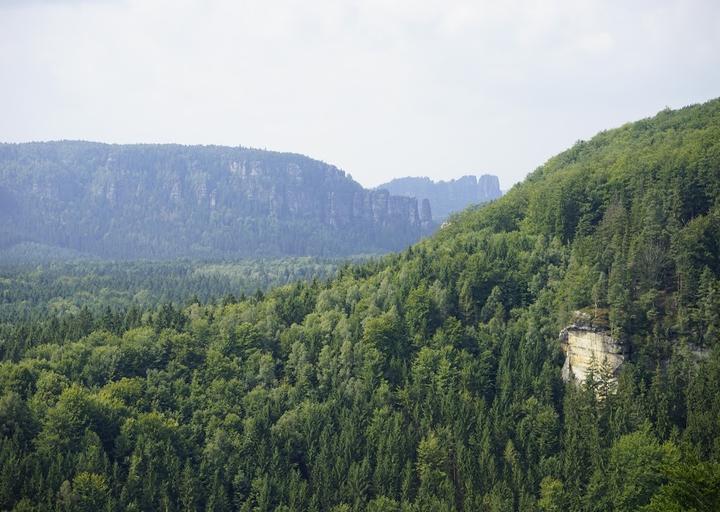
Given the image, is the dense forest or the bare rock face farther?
the bare rock face

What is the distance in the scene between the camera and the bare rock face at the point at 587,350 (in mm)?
96688

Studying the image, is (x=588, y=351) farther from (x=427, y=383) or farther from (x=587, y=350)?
(x=427, y=383)

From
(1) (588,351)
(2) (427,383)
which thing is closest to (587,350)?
(1) (588,351)

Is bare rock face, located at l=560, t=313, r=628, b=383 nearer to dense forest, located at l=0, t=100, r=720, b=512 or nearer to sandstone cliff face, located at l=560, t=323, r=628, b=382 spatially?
sandstone cliff face, located at l=560, t=323, r=628, b=382

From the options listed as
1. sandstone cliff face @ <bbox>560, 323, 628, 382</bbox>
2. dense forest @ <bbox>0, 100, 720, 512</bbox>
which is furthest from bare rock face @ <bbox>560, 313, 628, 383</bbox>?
dense forest @ <bbox>0, 100, 720, 512</bbox>

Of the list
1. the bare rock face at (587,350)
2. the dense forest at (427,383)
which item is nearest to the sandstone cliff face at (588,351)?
the bare rock face at (587,350)

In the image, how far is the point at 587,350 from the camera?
9862 cm

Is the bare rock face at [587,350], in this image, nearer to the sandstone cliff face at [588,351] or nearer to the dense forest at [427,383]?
the sandstone cliff face at [588,351]

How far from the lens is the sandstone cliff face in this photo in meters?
96.8

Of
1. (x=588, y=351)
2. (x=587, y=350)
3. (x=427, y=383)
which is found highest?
(x=587, y=350)

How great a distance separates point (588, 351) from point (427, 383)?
18.8 m

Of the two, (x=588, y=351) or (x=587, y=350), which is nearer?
(x=588, y=351)

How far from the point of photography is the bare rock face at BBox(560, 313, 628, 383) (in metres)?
96.7

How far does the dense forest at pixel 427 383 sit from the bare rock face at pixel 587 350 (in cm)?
149
